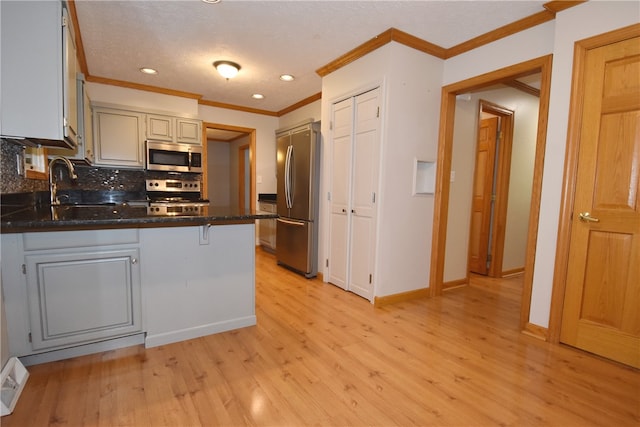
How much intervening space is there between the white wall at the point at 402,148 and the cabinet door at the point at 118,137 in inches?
112

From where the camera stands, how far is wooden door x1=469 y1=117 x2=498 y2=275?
3.87 metres

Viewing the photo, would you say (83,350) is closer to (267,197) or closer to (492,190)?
(267,197)

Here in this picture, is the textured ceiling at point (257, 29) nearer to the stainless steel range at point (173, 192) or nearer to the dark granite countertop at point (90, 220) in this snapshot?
the stainless steel range at point (173, 192)

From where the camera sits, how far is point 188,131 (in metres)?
4.30

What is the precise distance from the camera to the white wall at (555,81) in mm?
1896

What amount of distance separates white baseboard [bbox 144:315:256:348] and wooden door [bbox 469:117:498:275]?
2945 millimetres

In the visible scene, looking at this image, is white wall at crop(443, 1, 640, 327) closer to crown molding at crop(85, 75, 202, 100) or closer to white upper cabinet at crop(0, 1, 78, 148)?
white upper cabinet at crop(0, 1, 78, 148)

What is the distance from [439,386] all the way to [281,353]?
0.96 meters

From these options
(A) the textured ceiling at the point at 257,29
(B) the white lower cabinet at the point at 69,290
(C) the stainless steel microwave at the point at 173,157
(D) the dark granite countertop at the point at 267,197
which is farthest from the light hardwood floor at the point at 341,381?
(D) the dark granite countertop at the point at 267,197

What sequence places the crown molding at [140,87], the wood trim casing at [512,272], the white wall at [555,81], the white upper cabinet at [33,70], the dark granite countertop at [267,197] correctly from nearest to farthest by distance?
the white upper cabinet at [33,70]
the white wall at [555,81]
the crown molding at [140,87]
the wood trim casing at [512,272]
the dark granite countertop at [267,197]

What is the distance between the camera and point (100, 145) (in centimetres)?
377

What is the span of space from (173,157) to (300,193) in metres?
1.93

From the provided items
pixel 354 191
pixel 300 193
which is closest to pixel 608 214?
pixel 354 191

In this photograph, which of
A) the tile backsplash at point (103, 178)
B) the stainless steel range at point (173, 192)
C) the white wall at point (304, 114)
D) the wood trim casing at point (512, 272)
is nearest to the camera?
the tile backsplash at point (103, 178)
